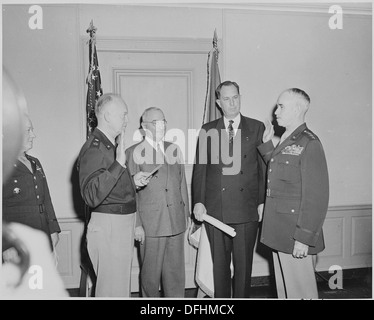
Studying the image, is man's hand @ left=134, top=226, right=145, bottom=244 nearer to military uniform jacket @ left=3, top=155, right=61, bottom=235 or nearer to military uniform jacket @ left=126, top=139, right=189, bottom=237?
military uniform jacket @ left=126, top=139, right=189, bottom=237

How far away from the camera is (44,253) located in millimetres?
2221

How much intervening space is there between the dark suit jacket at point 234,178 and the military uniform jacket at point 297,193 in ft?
0.46

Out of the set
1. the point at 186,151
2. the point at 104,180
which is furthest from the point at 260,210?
the point at 104,180

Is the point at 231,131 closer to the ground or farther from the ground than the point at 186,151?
farther from the ground

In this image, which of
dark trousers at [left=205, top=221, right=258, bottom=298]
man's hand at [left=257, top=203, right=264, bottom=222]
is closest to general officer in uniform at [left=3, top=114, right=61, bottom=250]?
dark trousers at [left=205, top=221, right=258, bottom=298]

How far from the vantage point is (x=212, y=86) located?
7.98ft

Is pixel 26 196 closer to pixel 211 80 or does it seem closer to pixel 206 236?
pixel 206 236

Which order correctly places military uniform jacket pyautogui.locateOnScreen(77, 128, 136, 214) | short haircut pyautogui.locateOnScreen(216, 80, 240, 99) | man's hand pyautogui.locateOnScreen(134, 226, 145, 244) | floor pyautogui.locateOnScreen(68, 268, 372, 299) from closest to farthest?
military uniform jacket pyautogui.locateOnScreen(77, 128, 136, 214), man's hand pyautogui.locateOnScreen(134, 226, 145, 244), short haircut pyautogui.locateOnScreen(216, 80, 240, 99), floor pyautogui.locateOnScreen(68, 268, 372, 299)

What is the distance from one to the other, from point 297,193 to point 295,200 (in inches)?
1.5

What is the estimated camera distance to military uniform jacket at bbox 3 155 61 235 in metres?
2.08

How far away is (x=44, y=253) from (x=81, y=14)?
145 centimetres

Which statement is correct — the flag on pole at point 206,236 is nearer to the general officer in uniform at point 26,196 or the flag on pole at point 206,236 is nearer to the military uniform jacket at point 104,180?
the military uniform jacket at point 104,180

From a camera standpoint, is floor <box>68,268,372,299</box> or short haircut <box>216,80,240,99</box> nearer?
short haircut <box>216,80,240,99</box>

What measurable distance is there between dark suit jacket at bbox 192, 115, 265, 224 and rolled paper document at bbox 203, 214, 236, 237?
33 mm
